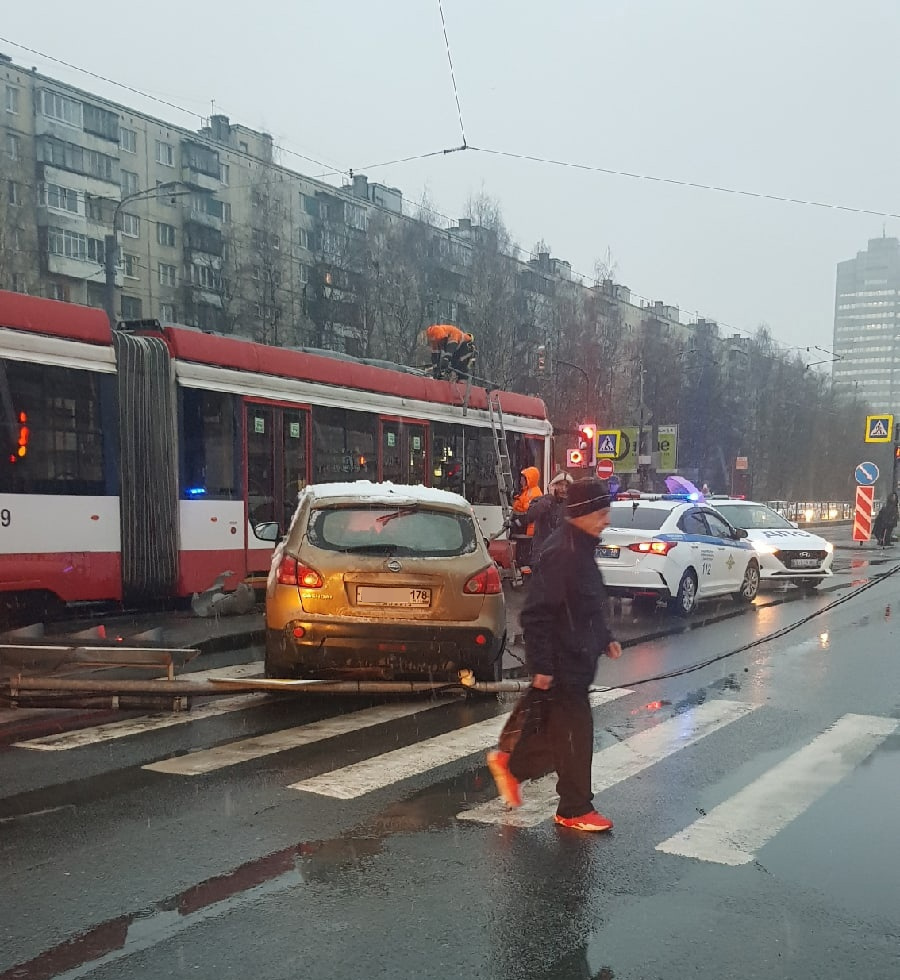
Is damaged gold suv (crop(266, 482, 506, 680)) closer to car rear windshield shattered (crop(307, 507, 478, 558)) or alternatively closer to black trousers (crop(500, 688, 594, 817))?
car rear windshield shattered (crop(307, 507, 478, 558))

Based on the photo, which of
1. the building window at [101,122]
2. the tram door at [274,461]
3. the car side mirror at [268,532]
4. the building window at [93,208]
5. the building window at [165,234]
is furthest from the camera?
the building window at [165,234]

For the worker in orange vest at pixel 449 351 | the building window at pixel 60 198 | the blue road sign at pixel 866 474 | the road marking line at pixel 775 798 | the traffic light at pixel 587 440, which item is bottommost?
the road marking line at pixel 775 798

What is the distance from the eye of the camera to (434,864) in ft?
14.1

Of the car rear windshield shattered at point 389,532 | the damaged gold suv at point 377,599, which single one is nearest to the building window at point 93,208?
the car rear windshield shattered at point 389,532

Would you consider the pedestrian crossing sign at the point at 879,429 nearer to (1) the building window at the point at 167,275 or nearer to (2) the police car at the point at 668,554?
(2) the police car at the point at 668,554

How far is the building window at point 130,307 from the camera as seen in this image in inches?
1916

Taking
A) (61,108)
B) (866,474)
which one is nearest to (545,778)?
(866,474)

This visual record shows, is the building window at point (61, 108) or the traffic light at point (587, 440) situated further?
the building window at point (61, 108)

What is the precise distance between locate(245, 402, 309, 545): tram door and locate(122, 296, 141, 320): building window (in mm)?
38079

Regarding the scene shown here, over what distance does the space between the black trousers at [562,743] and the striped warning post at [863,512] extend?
88.8 ft

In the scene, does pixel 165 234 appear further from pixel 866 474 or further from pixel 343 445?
pixel 343 445

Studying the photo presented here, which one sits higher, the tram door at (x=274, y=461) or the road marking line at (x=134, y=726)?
the tram door at (x=274, y=461)

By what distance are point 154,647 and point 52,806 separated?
2.62 metres

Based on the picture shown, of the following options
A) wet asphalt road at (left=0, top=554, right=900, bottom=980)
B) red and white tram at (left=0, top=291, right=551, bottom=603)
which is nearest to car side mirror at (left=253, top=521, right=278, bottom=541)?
red and white tram at (left=0, top=291, right=551, bottom=603)
